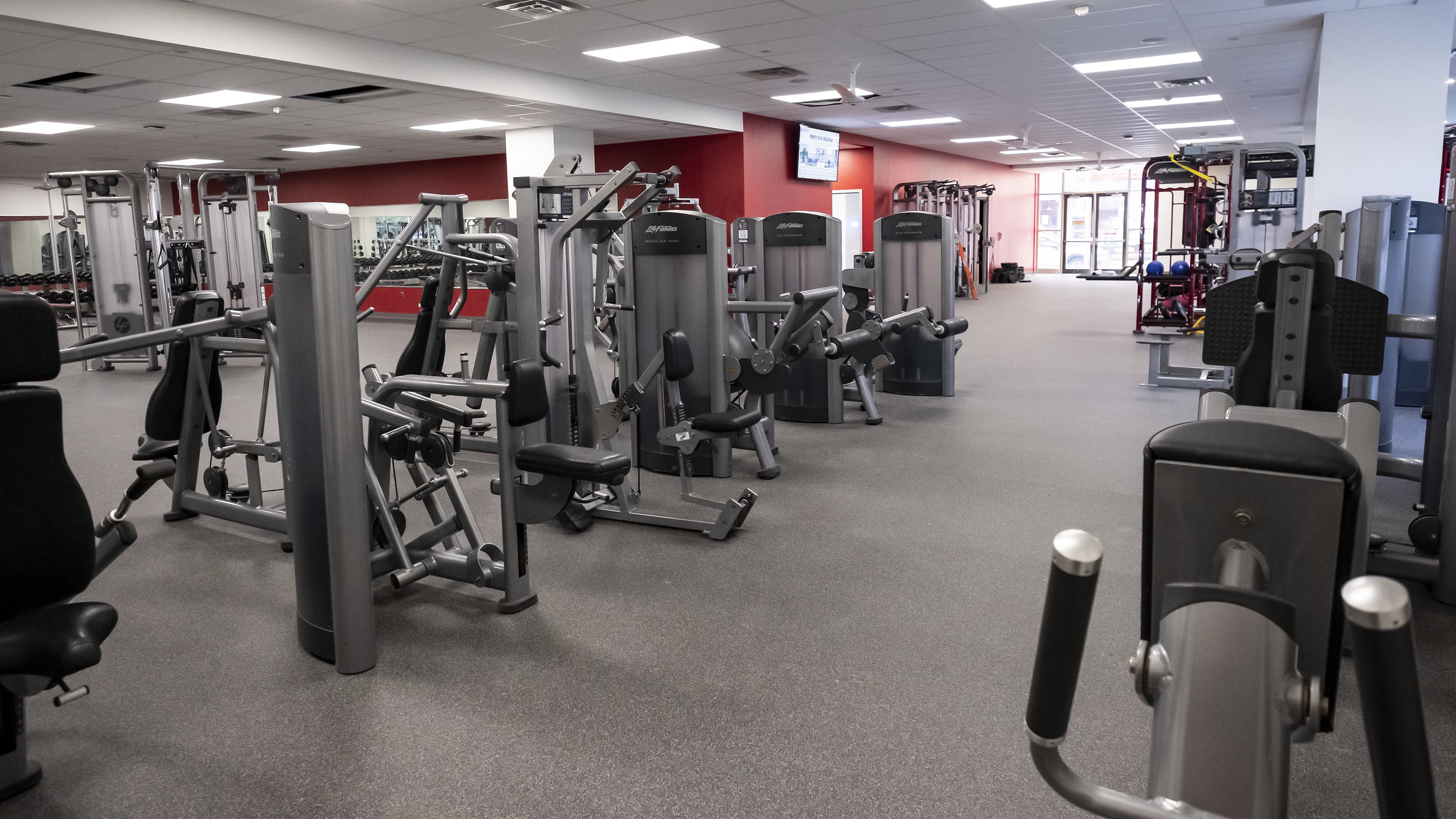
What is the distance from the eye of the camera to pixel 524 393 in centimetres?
281

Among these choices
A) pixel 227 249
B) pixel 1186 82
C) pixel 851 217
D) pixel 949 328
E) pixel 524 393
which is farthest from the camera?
pixel 851 217

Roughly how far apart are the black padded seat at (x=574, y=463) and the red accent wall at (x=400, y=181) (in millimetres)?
10447

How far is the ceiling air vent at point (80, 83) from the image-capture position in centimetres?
715

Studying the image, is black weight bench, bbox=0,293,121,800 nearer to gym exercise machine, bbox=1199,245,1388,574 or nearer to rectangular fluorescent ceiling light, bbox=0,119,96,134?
gym exercise machine, bbox=1199,245,1388,574

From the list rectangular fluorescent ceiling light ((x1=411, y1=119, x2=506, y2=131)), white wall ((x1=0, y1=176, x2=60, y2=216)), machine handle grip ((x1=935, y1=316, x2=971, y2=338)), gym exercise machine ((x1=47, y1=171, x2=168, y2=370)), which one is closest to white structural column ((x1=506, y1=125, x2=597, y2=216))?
rectangular fluorescent ceiling light ((x1=411, y1=119, x2=506, y2=131))

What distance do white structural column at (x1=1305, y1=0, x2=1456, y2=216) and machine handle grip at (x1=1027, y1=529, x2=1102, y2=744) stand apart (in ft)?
22.6

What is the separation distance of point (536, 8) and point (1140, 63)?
5.57 m

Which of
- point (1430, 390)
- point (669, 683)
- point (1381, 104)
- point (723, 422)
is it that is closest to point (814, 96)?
point (1381, 104)

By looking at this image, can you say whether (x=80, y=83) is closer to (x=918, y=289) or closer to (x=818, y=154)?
(x=918, y=289)

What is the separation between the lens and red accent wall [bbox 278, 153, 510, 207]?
13305mm

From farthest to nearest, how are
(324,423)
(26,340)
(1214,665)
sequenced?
(324,423) < (26,340) < (1214,665)

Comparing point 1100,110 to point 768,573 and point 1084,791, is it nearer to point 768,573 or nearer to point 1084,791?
point 768,573

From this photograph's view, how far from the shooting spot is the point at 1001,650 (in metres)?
2.73

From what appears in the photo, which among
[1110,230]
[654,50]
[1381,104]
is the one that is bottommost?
[1110,230]
